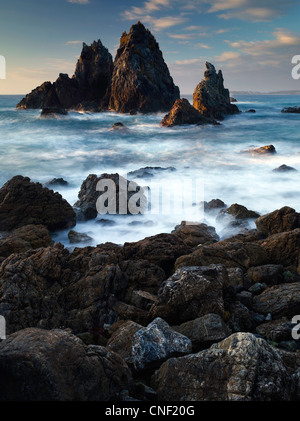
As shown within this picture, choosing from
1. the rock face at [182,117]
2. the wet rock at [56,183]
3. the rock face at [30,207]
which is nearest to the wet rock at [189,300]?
the rock face at [30,207]

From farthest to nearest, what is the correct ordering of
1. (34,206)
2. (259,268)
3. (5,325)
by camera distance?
(34,206)
(259,268)
(5,325)

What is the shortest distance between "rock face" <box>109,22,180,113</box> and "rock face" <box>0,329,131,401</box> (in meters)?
76.2

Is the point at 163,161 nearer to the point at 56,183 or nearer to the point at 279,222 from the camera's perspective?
the point at 56,183

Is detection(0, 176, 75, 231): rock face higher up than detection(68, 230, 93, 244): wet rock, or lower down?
higher up

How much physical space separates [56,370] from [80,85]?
9475 cm

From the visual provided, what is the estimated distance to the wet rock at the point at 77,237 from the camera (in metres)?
12.2

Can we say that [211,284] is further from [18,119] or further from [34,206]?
[18,119]

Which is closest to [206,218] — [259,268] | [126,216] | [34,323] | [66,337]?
[126,216]

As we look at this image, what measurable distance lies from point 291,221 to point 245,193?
32.7 feet

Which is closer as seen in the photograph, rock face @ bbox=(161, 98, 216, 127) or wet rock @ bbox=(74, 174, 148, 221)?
wet rock @ bbox=(74, 174, 148, 221)

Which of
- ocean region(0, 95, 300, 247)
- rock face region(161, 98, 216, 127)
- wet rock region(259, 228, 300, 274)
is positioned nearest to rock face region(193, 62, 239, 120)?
ocean region(0, 95, 300, 247)

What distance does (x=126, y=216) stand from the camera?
15.4 meters

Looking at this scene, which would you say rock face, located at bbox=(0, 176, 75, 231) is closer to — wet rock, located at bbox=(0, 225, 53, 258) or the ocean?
the ocean

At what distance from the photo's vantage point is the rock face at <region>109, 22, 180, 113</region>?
250 ft
